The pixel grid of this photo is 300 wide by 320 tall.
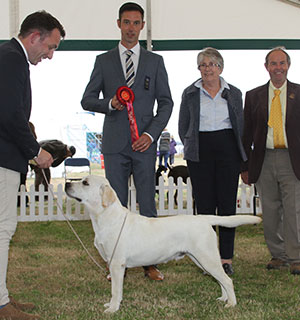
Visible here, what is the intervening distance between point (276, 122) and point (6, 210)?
8.99 ft

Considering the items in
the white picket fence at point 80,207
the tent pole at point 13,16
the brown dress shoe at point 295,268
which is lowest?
the white picket fence at point 80,207

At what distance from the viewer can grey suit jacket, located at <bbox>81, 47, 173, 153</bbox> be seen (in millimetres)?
3920

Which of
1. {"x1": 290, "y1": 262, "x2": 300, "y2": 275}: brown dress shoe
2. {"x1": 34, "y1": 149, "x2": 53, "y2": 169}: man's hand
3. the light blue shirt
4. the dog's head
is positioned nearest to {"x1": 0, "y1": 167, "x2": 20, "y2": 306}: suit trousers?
{"x1": 34, "y1": 149, "x2": 53, "y2": 169}: man's hand

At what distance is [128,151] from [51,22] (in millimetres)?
1439

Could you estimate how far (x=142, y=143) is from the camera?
3.82 metres

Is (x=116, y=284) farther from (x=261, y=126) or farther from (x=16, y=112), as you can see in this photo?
(x=261, y=126)

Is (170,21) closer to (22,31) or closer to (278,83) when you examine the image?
(278,83)

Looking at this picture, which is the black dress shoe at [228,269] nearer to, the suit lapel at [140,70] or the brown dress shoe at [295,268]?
the brown dress shoe at [295,268]

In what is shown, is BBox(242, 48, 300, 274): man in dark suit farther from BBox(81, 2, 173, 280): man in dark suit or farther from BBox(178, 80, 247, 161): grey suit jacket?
BBox(81, 2, 173, 280): man in dark suit

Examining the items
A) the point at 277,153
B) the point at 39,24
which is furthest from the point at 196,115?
the point at 39,24

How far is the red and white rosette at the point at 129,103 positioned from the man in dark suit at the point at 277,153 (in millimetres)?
1375

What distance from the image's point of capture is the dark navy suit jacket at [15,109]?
263 centimetres

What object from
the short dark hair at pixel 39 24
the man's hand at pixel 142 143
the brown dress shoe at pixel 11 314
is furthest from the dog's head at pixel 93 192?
the short dark hair at pixel 39 24

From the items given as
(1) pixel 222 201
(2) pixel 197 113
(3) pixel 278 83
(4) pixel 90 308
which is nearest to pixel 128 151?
(2) pixel 197 113
